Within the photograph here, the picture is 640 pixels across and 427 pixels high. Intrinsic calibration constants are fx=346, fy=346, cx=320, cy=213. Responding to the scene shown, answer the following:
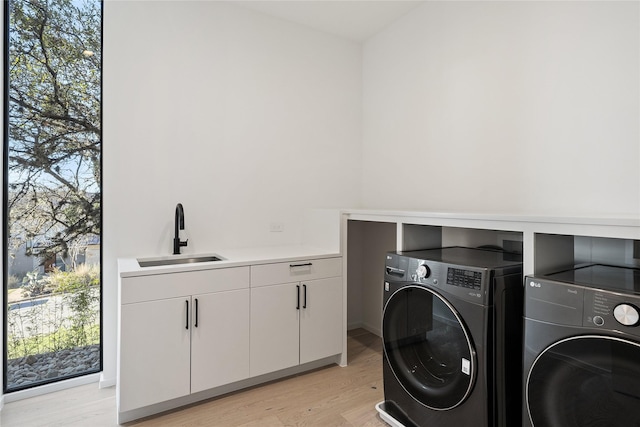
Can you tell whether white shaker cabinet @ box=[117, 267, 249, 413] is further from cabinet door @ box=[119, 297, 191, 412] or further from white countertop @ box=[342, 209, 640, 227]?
white countertop @ box=[342, 209, 640, 227]

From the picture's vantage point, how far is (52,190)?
2.17 meters

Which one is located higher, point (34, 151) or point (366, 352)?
point (34, 151)

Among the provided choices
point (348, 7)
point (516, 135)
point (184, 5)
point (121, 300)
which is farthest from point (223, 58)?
point (516, 135)

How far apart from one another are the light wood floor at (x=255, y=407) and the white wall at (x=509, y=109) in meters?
1.41

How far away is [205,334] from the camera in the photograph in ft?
6.54

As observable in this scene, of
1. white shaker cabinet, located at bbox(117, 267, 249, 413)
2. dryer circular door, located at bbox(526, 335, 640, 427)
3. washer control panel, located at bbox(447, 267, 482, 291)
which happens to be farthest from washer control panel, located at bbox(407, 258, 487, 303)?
white shaker cabinet, located at bbox(117, 267, 249, 413)

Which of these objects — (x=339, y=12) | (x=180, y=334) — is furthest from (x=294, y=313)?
(x=339, y=12)

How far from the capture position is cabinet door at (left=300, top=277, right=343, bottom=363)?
92.7 inches

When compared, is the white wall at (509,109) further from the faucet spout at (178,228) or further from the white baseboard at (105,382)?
the white baseboard at (105,382)

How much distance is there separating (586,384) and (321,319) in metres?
1.56

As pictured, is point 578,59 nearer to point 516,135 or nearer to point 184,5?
point 516,135

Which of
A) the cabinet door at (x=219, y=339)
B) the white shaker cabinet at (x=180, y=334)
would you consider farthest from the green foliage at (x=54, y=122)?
the cabinet door at (x=219, y=339)

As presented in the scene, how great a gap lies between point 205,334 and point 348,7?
101 inches

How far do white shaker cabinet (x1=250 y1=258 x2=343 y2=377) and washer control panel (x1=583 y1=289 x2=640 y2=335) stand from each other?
1.56m
